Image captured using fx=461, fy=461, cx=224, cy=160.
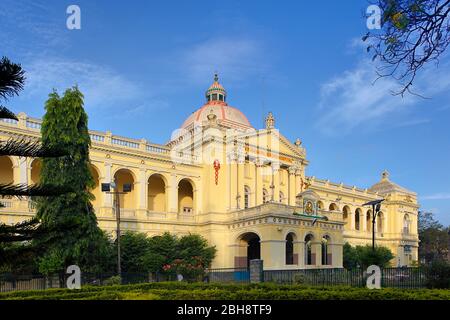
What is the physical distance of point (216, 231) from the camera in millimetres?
37219

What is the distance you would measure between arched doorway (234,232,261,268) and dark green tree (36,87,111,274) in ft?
48.0

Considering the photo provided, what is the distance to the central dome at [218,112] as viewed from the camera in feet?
153

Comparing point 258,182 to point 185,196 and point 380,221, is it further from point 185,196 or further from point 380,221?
point 380,221

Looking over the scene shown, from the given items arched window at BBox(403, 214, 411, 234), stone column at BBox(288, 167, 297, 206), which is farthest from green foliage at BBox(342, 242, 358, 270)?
arched window at BBox(403, 214, 411, 234)

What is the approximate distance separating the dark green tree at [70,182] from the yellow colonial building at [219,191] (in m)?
6.90

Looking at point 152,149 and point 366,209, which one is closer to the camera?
point 152,149

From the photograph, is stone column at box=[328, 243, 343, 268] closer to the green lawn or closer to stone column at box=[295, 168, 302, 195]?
stone column at box=[295, 168, 302, 195]

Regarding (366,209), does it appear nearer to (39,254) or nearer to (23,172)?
(23,172)

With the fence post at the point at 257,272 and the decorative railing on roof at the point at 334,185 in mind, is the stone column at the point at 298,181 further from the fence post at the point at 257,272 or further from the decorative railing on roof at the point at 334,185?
the fence post at the point at 257,272

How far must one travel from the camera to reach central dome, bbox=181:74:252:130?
153 feet

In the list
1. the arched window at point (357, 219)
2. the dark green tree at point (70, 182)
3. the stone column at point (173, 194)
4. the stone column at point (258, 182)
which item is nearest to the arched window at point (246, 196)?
the stone column at point (258, 182)
